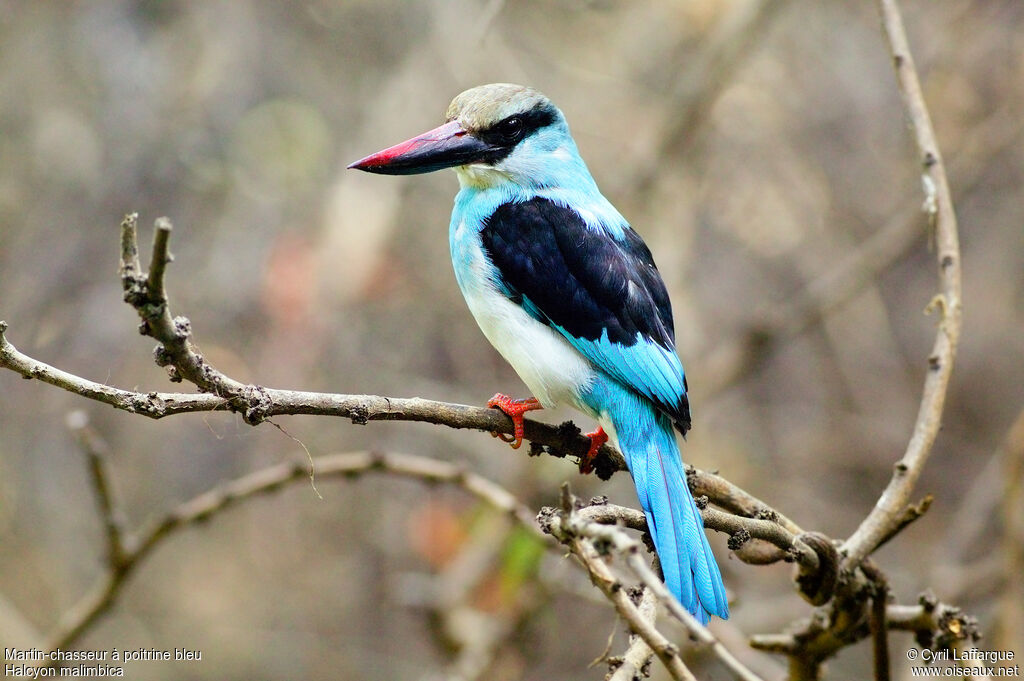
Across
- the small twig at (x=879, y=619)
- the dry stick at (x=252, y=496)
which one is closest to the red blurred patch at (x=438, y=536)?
the dry stick at (x=252, y=496)

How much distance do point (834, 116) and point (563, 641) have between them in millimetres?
3270

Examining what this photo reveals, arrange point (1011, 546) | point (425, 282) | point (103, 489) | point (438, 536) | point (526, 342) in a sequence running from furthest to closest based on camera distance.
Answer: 1. point (425, 282)
2. point (438, 536)
3. point (1011, 546)
4. point (526, 342)
5. point (103, 489)

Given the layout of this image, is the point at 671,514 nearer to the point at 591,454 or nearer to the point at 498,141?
the point at 591,454

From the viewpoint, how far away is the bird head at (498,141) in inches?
106

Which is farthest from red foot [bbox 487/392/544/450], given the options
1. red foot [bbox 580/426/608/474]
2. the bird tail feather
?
the bird tail feather

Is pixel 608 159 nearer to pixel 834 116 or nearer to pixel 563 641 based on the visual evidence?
pixel 834 116

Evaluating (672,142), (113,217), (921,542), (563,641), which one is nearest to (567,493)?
(672,142)

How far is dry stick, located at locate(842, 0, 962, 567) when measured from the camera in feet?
6.80

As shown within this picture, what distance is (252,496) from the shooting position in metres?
2.65

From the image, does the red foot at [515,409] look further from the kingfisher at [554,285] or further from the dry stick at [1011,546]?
the dry stick at [1011,546]

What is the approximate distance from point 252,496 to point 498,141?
3.90 feet

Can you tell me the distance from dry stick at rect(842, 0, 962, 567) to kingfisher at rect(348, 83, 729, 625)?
391 millimetres

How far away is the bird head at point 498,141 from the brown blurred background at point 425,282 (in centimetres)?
141
